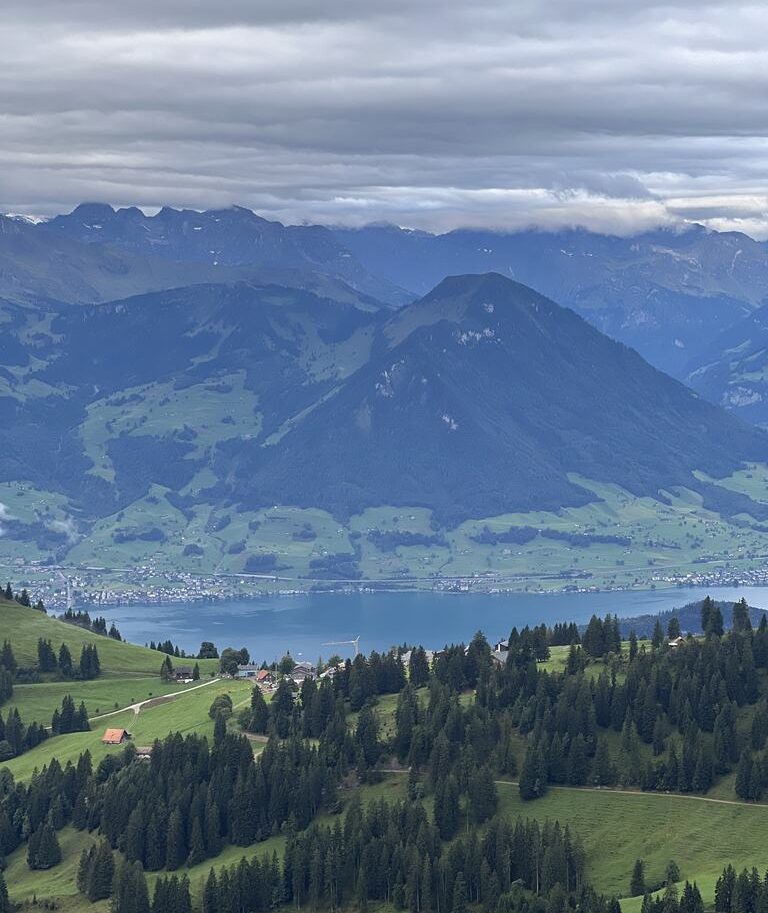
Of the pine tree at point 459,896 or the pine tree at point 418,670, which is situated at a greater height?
the pine tree at point 418,670

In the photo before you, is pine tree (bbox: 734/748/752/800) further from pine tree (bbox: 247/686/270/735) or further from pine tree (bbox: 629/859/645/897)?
pine tree (bbox: 247/686/270/735)

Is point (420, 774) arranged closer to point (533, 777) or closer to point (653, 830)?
point (533, 777)

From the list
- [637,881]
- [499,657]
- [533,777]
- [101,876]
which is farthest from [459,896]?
[499,657]

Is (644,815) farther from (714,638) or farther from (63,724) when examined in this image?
(63,724)

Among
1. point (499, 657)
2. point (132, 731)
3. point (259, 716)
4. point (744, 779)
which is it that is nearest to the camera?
point (744, 779)

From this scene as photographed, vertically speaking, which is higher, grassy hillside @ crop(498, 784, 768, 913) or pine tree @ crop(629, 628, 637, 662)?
pine tree @ crop(629, 628, 637, 662)

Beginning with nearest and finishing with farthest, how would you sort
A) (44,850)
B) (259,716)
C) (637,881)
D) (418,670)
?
(637,881) → (44,850) → (259,716) → (418,670)

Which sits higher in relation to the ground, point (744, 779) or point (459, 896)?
point (744, 779)

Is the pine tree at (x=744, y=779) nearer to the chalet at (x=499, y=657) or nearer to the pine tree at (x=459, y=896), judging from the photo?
the pine tree at (x=459, y=896)

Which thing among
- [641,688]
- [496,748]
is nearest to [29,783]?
[496,748]

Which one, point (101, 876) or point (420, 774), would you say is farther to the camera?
point (420, 774)

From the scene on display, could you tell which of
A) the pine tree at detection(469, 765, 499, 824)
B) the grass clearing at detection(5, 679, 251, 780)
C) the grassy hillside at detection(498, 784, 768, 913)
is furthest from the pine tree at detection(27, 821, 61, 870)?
the grassy hillside at detection(498, 784, 768, 913)

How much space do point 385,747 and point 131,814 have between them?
2362 cm

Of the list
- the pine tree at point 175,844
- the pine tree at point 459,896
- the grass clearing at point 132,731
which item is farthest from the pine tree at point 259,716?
the pine tree at point 459,896
